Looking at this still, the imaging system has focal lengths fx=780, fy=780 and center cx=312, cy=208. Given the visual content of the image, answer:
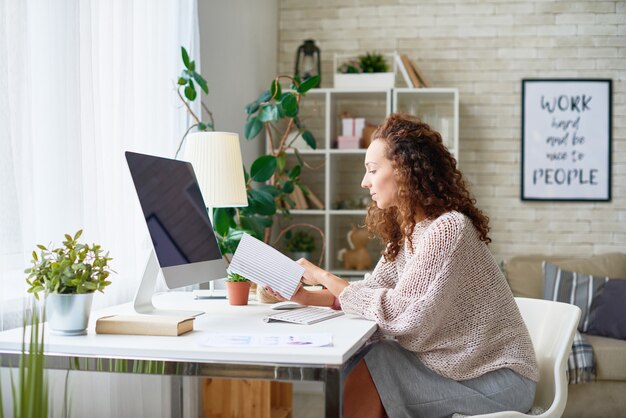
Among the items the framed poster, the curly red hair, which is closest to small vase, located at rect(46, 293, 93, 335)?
the curly red hair

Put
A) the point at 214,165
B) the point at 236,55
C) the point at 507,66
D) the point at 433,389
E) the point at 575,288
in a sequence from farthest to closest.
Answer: the point at 507,66 → the point at 236,55 → the point at 575,288 → the point at 214,165 → the point at 433,389

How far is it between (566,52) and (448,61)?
0.70 metres

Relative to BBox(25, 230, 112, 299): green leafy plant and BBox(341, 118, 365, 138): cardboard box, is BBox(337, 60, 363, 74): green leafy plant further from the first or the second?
BBox(25, 230, 112, 299): green leafy plant

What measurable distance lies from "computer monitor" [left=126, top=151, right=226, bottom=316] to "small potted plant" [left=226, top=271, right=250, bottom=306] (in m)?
0.06

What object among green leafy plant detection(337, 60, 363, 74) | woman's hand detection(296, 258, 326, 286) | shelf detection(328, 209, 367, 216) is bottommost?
woman's hand detection(296, 258, 326, 286)

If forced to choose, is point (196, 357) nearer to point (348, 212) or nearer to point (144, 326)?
point (144, 326)

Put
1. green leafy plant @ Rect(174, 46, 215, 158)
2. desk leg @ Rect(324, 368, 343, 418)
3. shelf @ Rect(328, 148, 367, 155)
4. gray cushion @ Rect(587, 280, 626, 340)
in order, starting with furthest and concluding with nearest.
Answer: shelf @ Rect(328, 148, 367, 155) < gray cushion @ Rect(587, 280, 626, 340) < green leafy plant @ Rect(174, 46, 215, 158) < desk leg @ Rect(324, 368, 343, 418)

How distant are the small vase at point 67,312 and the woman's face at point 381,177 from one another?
2.67 ft

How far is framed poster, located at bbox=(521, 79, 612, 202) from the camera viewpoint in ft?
15.2

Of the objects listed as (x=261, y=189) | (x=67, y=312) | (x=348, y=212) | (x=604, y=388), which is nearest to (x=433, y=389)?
(x=67, y=312)

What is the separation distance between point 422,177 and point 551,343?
57 centimetres

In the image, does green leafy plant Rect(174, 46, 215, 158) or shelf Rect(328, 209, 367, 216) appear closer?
green leafy plant Rect(174, 46, 215, 158)

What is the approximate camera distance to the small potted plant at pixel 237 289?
230cm

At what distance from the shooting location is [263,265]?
6.79ft
